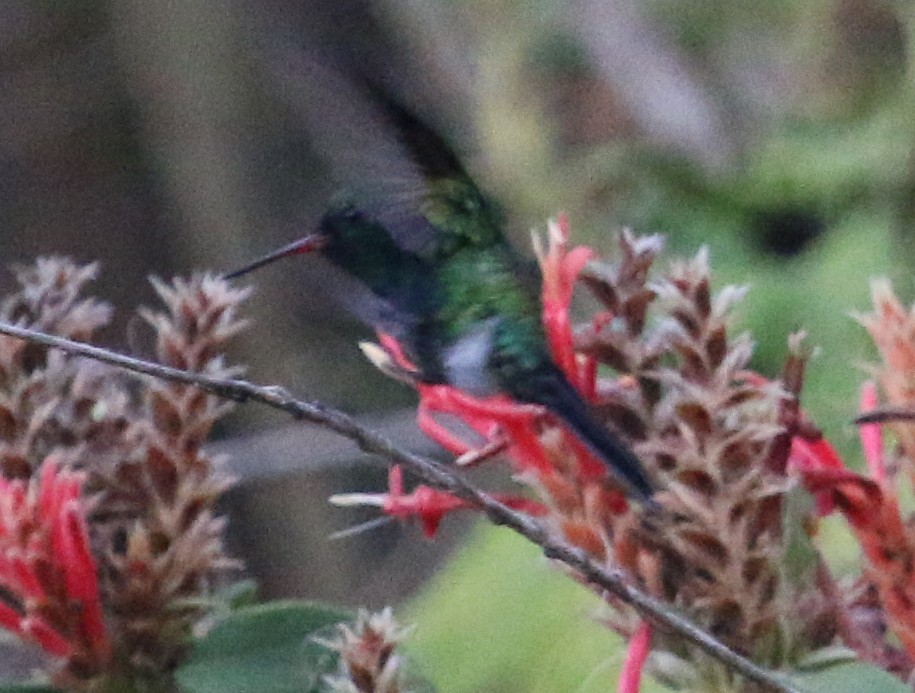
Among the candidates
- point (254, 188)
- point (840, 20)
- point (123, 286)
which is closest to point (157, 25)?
point (254, 188)

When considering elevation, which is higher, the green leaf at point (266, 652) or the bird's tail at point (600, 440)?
the bird's tail at point (600, 440)

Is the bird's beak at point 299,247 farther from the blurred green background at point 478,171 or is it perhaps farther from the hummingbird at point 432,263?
the blurred green background at point 478,171

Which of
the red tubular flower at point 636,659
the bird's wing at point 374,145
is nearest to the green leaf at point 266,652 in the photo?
the red tubular flower at point 636,659

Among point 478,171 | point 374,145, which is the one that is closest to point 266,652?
point 374,145

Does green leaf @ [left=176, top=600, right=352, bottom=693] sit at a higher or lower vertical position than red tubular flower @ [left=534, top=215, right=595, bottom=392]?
lower

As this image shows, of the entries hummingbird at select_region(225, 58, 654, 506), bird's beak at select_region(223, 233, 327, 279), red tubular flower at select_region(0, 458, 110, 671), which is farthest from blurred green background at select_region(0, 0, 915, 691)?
red tubular flower at select_region(0, 458, 110, 671)

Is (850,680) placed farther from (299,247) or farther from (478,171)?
(478,171)

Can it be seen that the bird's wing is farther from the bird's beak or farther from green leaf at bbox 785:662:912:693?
green leaf at bbox 785:662:912:693
